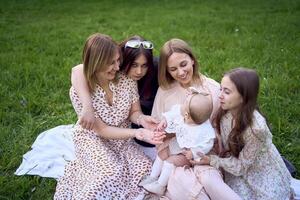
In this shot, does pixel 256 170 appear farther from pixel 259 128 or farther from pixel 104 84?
pixel 104 84

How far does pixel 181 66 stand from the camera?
3.23m

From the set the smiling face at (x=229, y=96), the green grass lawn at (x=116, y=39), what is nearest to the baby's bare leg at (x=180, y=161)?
the smiling face at (x=229, y=96)

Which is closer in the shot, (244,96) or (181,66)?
(244,96)

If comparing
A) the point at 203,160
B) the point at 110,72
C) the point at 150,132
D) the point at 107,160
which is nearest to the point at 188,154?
the point at 203,160

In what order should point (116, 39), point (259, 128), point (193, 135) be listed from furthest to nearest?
point (116, 39) → point (193, 135) → point (259, 128)

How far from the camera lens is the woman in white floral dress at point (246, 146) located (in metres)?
2.81

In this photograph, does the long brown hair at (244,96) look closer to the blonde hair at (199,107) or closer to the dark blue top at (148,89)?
the blonde hair at (199,107)

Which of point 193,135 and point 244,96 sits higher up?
point 244,96

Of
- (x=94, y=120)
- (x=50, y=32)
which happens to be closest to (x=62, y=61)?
(x=50, y=32)

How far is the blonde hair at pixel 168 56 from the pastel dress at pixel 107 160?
0.87ft

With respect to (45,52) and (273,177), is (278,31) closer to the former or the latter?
(45,52)

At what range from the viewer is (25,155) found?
4043mm

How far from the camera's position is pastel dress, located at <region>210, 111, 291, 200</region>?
2.87m

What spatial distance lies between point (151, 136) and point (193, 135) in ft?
1.13
